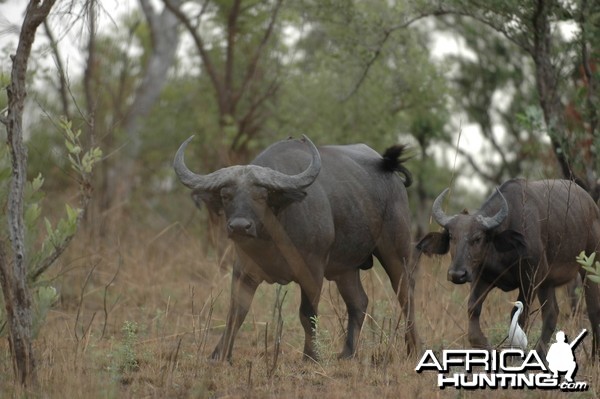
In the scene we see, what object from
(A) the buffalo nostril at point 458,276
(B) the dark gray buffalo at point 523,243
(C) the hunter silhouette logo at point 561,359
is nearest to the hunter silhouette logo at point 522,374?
(C) the hunter silhouette logo at point 561,359

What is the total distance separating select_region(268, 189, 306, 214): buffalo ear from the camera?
6801 millimetres

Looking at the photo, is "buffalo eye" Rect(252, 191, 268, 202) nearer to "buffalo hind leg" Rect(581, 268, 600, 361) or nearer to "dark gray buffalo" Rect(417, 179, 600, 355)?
"dark gray buffalo" Rect(417, 179, 600, 355)

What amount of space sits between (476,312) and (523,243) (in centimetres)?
62

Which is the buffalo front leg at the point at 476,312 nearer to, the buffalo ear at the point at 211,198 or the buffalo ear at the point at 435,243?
the buffalo ear at the point at 435,243

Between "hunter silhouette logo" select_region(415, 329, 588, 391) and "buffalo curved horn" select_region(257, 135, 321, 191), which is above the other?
"buffalo curved horn" select_region(257, 135, 321, 191)

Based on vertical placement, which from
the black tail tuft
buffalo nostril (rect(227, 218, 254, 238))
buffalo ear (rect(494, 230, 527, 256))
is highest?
the black tail tuft

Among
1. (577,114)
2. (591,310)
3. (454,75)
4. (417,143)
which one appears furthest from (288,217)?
(454,75)

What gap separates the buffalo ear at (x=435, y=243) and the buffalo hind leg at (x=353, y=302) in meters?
0.70

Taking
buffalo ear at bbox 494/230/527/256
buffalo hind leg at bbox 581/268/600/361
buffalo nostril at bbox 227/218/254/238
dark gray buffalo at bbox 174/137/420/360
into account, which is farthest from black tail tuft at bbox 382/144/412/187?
buffalo nostril at bbox 227/218/254/238

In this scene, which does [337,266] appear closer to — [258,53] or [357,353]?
[357,353]

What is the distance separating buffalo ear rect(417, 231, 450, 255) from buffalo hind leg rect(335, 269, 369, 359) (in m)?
0.70

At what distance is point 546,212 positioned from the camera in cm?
745

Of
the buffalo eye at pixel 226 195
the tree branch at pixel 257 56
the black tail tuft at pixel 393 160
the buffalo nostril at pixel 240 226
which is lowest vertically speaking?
the buffalo nostril at pixel 240 226

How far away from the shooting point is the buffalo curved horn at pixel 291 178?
6750 millimetres
